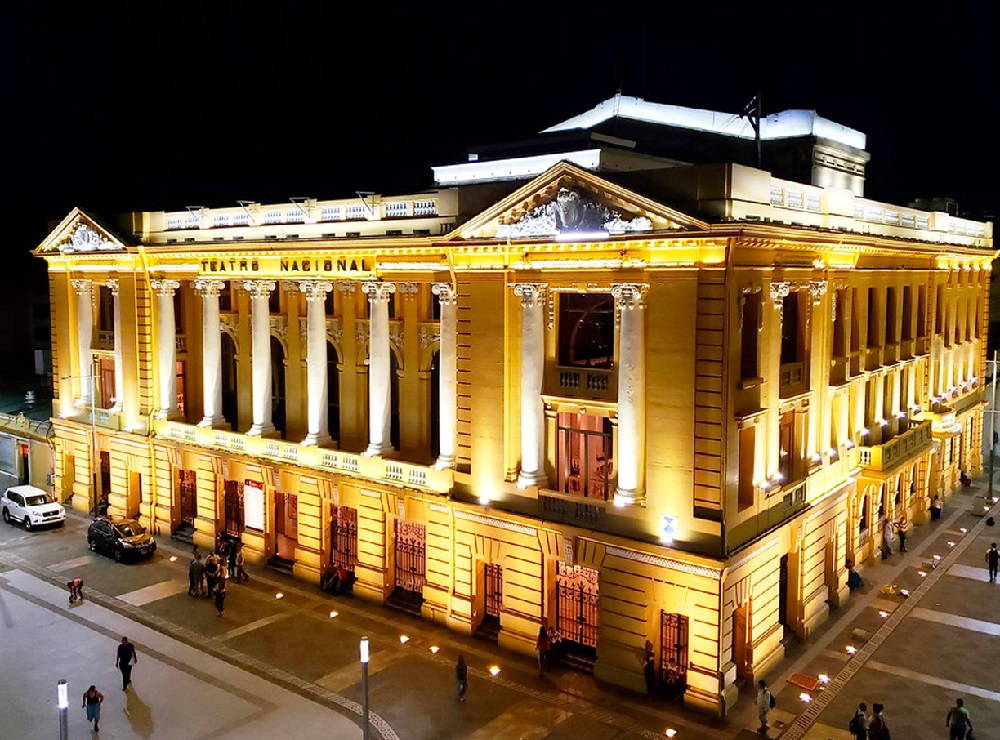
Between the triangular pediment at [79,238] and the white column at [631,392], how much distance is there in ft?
88.0

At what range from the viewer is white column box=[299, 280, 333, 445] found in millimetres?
35938

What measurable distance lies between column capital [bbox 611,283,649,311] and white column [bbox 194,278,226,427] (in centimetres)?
2027

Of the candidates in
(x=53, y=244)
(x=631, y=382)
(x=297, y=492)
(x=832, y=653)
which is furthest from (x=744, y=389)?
(x=53, y=244)

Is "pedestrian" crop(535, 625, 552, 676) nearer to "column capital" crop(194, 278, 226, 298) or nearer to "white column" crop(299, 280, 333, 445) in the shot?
"white column" crop(299, 280, 333, 445)

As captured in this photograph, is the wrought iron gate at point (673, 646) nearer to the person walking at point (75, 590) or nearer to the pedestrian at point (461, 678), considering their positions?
the pedestrian at point (461, 678)

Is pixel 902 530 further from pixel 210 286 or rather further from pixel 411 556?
pixel 210 286

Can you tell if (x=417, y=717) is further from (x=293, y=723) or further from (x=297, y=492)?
(x=297, y=492)

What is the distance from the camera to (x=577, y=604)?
29375mm

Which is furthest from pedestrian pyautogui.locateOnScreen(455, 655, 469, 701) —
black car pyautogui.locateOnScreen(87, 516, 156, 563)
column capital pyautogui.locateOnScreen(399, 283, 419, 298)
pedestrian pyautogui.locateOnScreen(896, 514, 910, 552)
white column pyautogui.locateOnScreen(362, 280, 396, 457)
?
pedestrian pyautogui.locateOnScreen(896, 514, 910, 552)

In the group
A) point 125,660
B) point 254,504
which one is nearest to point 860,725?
point 125,660

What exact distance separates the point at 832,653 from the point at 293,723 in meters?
17.8

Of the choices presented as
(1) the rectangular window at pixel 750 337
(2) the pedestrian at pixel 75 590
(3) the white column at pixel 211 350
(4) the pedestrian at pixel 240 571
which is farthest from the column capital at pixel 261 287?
(1) the rectangular window at pixel 750 337

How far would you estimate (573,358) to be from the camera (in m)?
29.4

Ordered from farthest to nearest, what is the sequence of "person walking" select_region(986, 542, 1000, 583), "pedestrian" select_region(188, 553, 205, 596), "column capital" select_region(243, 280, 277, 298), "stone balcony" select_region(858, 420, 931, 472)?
"column capital" select_region(243, 280, 277, 298)
"person walking" select_region(986, 542, 1000, 583)
"stone balcony" select_region(858, 420, 931, 472)
"pedestrian" select_region(188, 553, 205, 596)
